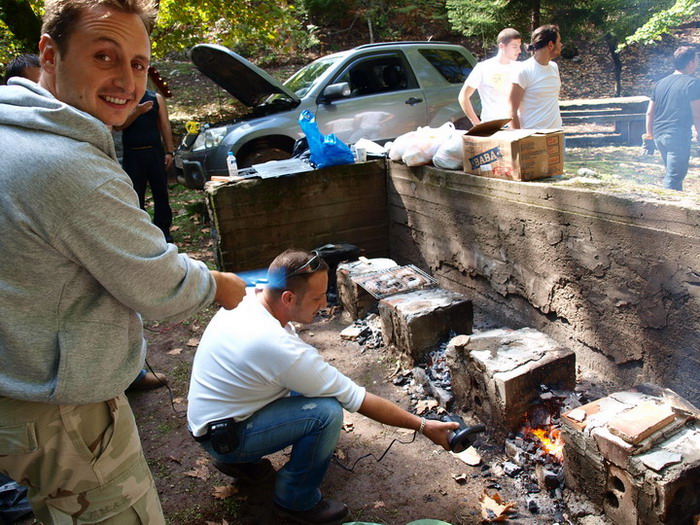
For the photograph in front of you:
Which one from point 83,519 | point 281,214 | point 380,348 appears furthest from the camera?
point 281,214

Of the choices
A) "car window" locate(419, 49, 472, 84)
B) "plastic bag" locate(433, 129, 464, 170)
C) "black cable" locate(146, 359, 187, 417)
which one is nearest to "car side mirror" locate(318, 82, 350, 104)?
"car window" locate(419, 49, 472, 84)

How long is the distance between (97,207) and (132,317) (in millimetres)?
376

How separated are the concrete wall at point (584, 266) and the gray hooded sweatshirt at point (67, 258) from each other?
2.61 metres

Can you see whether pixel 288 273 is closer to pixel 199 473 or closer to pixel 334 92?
pixel 199 473

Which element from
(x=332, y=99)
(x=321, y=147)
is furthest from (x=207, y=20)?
(x=321, y=147)

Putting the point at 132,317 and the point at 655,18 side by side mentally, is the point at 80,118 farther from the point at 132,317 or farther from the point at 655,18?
the point at 655,18

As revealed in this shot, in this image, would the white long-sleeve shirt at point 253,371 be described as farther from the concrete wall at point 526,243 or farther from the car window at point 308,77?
the car window at point 308,77

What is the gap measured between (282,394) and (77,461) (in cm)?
113

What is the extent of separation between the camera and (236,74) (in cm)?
683

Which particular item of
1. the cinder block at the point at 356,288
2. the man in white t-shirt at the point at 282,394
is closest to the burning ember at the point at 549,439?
the man in white t-shirt at the point at 282,394

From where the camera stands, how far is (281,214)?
17.3 feet

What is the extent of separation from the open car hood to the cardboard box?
3593mm

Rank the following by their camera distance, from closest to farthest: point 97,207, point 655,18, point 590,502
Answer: point 97,207 → point 590,502 → point 655,18

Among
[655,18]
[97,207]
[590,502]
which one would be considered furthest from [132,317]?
[655,18]
